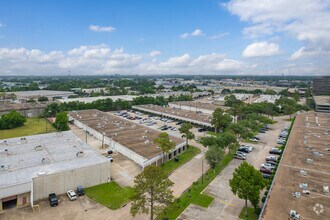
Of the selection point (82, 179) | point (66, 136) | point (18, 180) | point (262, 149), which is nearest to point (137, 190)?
point (82, 179)

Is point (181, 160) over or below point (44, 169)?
below

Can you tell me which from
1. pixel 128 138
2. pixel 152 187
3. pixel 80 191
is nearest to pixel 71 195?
pixel 80 191

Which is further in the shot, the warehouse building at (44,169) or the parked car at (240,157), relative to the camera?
the parked car at (240,157)

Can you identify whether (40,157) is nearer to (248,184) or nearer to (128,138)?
(128,138)

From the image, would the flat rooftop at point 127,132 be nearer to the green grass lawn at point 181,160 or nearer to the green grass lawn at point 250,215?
the green grass lawn at point 181,160

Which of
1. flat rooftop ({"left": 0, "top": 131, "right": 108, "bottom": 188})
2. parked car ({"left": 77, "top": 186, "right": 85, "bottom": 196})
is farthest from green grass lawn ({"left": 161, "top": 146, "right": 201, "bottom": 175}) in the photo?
parked car ({"left": 77, "top": 186, "right": 85, "bottom": 196})

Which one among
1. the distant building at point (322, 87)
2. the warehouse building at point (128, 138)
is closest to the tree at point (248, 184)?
the warehouse building at point (128, 138)

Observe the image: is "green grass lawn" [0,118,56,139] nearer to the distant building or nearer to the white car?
the white car
